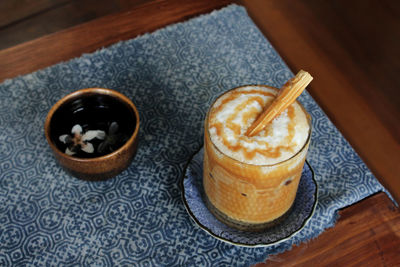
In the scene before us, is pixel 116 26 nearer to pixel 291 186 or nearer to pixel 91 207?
pixel 91 207

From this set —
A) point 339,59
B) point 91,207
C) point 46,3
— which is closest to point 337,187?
point 339,59

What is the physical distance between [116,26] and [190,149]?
31 centimetres

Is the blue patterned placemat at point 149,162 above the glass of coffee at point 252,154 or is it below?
below

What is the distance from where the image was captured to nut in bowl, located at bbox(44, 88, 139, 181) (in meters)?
0.67

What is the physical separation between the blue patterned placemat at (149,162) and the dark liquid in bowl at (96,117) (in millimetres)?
53

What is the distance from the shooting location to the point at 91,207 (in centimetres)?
69

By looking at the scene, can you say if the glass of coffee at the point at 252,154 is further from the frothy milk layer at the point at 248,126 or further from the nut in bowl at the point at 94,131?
the nut in bowl at the point at 94,131

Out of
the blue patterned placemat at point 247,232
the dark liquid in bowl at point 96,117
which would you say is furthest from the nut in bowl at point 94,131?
the blue patterned placemat at point 247,232

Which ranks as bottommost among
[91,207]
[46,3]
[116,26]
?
[46,3]

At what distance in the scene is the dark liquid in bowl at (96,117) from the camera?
27.7 inches

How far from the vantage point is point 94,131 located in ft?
2.34

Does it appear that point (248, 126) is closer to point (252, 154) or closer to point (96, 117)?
point (252, 154)

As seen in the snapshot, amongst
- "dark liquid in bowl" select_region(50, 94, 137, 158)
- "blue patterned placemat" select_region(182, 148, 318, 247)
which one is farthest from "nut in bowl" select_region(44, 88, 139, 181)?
"blue patterned placemat" select_region(182, 148, 318, 247)

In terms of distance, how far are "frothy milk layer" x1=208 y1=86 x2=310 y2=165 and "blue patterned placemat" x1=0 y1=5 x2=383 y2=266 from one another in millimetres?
180
